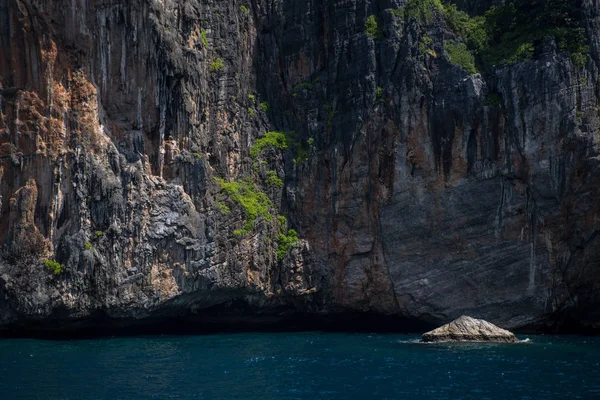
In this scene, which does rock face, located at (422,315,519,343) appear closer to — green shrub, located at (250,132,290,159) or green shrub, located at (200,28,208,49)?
green shrub, located at (250,132,290,159)

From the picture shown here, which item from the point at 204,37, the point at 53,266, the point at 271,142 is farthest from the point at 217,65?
the point at 53,266

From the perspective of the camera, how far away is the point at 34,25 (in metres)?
34.8

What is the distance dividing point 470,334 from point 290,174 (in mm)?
14191

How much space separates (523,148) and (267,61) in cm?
1621

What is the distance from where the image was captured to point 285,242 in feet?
134

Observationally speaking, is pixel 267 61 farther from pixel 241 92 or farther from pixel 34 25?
pixel 34 25

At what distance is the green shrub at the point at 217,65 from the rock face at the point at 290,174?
0.14 m

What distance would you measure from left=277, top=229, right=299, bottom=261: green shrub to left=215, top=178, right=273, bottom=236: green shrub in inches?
59.5

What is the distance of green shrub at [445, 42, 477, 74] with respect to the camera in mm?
38562

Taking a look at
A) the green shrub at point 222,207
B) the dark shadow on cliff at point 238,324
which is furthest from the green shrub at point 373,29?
the dark shadow on cliff at point 238,324

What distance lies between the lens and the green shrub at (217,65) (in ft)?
133

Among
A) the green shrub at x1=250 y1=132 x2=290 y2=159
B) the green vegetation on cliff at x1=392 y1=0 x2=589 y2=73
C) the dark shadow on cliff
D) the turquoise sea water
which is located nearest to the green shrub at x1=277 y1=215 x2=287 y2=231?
the green shrub at x1=250 y1=132 x2=290 y2=159

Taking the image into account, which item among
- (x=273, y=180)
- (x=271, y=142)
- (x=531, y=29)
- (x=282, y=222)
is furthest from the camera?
(x=271, y=142)

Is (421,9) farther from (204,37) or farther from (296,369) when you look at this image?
(296,369)
